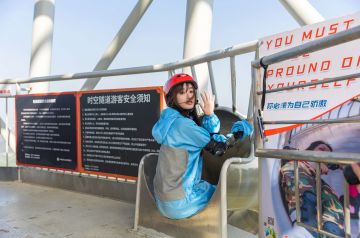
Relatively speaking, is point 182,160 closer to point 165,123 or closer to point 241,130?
point 165,123

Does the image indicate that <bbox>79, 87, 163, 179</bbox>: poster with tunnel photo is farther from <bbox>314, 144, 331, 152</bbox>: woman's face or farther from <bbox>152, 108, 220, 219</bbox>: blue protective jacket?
<bbox>314, 144, 331, 152</bbox>: woman's face

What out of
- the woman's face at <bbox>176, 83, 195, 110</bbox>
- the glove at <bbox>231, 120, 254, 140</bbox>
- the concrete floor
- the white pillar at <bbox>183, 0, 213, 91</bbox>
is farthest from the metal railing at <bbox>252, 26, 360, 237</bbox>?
the white pillar at <bbox>183, 0, 213, 91</bbox>

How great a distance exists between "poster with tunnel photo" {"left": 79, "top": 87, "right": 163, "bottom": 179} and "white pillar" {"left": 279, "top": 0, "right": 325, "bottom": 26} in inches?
277

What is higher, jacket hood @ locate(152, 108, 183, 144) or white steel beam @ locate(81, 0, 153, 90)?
white steel beam @ locate(81, 0, 153, 90)

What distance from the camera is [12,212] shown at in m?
3.77

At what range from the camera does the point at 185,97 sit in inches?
108

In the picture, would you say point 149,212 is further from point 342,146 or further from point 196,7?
point 196,7

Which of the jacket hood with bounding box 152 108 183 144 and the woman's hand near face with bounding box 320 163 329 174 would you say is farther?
the jacket hood with bounding box 152 108 183 144

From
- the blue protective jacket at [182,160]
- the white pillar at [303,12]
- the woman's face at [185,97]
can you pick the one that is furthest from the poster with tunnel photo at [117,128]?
the white pillar at [303,12]

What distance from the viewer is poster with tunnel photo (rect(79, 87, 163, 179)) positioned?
396cm

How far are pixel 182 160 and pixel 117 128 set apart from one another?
1.76 meters

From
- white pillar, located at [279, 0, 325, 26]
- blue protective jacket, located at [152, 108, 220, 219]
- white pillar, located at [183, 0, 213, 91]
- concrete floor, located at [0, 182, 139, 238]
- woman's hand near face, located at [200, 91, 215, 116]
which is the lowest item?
concrete floor, located at [0, 182, 139, 238]

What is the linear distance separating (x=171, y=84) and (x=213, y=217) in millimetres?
968

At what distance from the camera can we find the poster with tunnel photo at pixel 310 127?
1837mm
